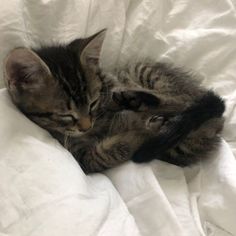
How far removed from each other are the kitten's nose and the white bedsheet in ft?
0.53

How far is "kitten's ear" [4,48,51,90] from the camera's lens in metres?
1.16

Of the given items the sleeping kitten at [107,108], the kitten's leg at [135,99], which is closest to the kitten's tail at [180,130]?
the sleeping kitten at [107,108]

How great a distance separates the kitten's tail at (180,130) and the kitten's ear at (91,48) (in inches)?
12.4

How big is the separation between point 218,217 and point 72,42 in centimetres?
70

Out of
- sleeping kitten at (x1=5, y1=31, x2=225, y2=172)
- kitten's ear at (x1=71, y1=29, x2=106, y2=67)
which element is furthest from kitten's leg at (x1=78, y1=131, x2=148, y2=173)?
kitten's ear at (x1=71, y1=29, x2=106, y2=67)

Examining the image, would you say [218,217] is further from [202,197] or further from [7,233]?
[7,233]

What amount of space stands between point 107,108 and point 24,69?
380 millimetres

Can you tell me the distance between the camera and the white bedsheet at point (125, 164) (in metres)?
1.02

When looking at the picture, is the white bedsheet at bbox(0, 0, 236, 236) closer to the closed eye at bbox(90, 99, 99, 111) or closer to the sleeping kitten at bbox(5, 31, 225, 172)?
the sleeping kitten at bbox(5, 31, 225, 172)

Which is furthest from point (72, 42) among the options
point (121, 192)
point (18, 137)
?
point (121, 192)

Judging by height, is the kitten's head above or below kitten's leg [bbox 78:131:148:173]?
above

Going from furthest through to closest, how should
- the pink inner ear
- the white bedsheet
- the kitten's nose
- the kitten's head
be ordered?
the kitten's nose → the kitten's head → the pink inner ear → the white bedsheet

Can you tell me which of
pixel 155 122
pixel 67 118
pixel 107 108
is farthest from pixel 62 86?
pixel 155 122

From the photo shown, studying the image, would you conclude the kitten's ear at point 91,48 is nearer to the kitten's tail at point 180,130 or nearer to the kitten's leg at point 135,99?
the kitten's leg at point 135,99
